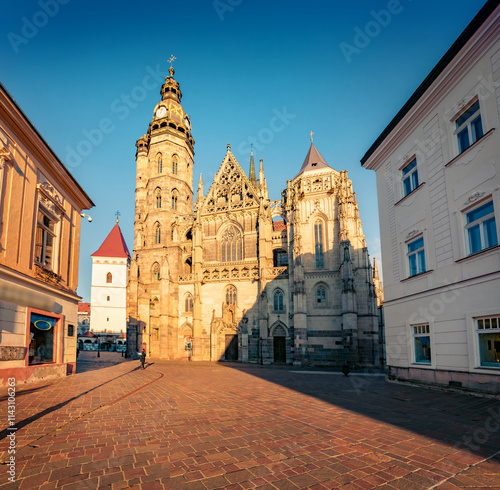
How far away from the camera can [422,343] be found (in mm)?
13281

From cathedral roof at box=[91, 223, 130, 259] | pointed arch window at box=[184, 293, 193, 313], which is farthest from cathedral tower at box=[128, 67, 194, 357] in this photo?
cathedral roof at box=[91, 223, 130, 259]

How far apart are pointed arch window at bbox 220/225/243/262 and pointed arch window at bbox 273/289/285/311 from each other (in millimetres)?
6423

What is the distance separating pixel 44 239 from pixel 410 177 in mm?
15546

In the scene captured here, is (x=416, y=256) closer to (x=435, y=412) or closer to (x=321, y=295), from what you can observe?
(x=435, y=412)

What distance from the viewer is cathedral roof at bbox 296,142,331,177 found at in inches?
1586

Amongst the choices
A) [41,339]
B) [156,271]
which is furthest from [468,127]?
[156,271]

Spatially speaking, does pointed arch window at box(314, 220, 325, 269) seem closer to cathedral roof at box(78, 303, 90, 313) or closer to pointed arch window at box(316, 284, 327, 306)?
pointed arch window at box(316, 284, 327, 306)

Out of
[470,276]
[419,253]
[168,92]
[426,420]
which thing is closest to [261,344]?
[419,253]

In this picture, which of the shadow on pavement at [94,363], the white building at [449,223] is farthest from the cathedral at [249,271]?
the white building at [449,223]

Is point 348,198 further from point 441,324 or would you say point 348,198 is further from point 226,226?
point 441,324

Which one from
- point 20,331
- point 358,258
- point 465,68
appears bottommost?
point 20,331

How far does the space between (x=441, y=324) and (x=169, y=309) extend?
30.7m

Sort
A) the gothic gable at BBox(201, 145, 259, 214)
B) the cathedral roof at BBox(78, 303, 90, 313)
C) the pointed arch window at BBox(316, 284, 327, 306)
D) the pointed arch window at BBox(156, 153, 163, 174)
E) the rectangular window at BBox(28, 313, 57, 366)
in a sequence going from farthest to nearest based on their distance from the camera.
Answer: the cathedral roof at BBox(78, 303, 90, 313)
the pointed arch window at BBox(156, 153, 163, 174)
the gothic gable at BBox(201, 145, 259, 214)
the pointed arch window at BBox(316, 284, 327, 306)
the rectangular window at BBox(28, 313, 57, 366)

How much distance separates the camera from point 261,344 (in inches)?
1344
